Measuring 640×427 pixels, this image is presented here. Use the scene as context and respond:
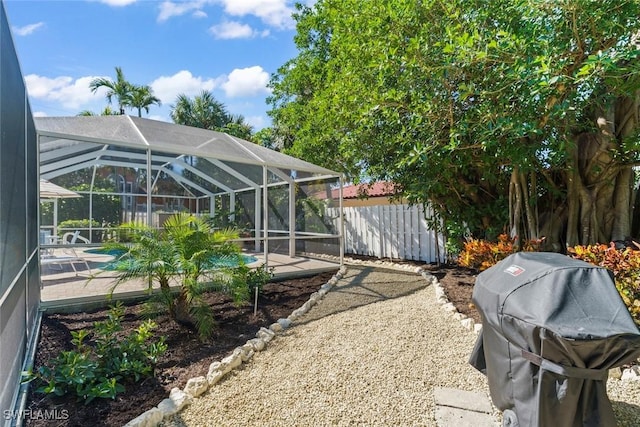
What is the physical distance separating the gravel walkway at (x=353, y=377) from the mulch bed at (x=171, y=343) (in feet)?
1.25

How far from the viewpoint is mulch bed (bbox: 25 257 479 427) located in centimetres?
255

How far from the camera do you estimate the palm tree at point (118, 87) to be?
2208 centimetres

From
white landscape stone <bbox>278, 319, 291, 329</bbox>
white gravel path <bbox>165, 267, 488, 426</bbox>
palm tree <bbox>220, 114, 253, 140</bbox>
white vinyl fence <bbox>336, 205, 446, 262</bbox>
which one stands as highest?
palm tree <bbox>220, 114, 253, 140</bbox>

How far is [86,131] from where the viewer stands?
5.65 meters

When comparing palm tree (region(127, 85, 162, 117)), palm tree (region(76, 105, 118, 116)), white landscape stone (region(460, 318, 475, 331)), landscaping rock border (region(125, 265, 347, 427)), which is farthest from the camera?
palm tree (region(127, 85, 162, 117))

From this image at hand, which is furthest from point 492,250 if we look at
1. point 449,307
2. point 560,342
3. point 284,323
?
point 560,342

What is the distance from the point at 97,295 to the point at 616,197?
29.9ft

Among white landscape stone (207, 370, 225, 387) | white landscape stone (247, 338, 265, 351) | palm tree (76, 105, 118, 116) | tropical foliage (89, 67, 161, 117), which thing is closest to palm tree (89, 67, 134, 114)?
tropical foliage (89, 67, 161, 117)

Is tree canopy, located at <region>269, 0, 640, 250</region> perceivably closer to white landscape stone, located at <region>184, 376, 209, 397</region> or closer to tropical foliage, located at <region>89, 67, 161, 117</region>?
white landscape stone, located at <region>184, 376, 209, 397</region>

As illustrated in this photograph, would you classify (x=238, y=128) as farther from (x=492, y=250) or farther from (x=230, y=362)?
(x=230, y=362)

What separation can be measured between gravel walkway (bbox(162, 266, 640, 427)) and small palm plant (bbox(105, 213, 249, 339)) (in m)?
A: 0.98

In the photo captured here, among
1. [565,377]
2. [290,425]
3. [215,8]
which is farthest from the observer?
[215,8]

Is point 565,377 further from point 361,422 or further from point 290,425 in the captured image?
point 290,425

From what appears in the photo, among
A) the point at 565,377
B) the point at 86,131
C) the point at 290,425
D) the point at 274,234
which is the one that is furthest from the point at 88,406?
the point at 274,234
